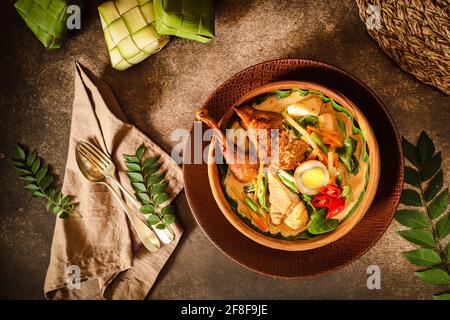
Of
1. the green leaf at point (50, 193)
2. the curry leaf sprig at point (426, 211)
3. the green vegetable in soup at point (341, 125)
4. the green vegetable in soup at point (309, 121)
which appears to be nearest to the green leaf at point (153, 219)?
the green leaf at point (50, 193)

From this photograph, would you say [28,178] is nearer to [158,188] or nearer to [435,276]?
[158,188]

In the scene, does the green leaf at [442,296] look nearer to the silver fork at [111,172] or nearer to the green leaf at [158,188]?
the silver fork at [111,172]

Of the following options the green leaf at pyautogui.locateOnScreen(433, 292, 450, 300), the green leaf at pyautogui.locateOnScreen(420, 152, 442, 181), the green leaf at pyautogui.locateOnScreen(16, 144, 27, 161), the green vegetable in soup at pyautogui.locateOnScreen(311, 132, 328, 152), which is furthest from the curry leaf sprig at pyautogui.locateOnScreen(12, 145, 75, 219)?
the green leaf at pyautogui.locateOnScreen(433, 292, 450, 300)

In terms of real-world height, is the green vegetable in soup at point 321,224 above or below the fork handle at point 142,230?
below

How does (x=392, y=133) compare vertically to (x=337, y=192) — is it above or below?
above

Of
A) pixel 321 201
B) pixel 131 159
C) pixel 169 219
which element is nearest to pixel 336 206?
pixel 321 201
